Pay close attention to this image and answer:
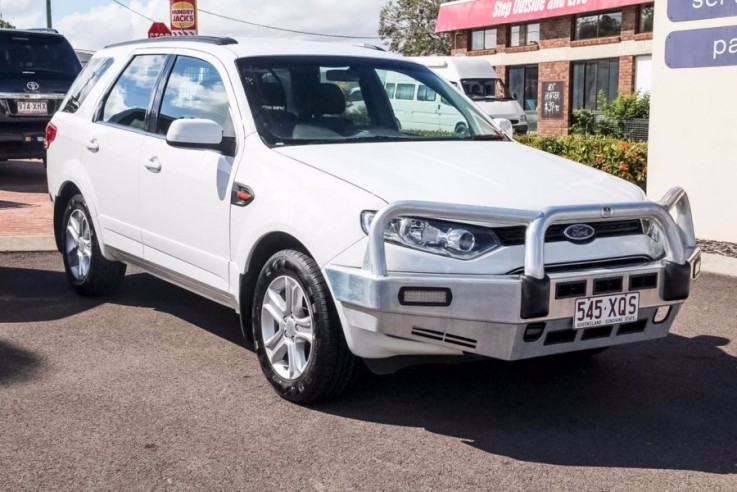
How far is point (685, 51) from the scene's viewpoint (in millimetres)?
9867

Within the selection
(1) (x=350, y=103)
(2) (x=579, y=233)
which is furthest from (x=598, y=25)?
(2) (x=579, y=233)

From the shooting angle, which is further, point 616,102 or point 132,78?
point 616,102

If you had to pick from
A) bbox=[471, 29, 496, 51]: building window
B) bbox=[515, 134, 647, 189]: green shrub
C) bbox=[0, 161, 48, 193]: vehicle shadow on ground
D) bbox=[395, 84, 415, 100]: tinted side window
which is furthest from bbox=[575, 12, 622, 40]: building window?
bbox=[395, 84, 415, 100]: tinted side window

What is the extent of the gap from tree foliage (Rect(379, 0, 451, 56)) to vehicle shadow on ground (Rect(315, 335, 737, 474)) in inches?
1986

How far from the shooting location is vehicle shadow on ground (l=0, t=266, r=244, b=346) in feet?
22.1

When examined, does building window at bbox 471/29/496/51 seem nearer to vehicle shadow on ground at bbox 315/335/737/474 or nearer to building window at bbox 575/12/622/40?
building window at bbox 575/12/622/40

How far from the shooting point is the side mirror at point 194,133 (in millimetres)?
5266

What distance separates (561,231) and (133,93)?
3291 mm

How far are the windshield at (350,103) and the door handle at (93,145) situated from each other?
1582 millimetres

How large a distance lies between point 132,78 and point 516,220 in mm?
3390

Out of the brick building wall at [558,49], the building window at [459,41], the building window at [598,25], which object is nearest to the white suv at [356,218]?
the brick building wall at [558,49]

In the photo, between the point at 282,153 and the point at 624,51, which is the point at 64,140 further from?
the point at 624,51

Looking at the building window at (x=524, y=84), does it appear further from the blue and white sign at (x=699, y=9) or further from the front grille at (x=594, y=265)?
the front grille at (x=594, y=265)

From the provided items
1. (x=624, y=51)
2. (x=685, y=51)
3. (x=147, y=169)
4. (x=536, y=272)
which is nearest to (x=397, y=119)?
(x=147, y=169)
